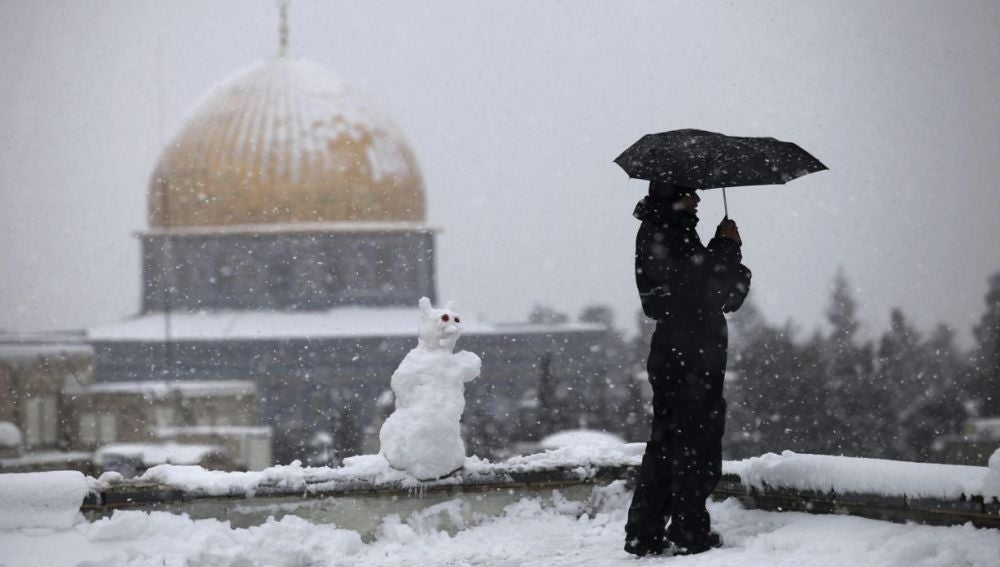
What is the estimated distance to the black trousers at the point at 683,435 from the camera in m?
5.67

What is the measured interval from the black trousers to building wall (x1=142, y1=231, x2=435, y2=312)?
1358 inches

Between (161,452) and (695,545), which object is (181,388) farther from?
(695,545)

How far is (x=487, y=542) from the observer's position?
6426mm

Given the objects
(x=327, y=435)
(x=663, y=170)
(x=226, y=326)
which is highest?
(x=663, y=170)

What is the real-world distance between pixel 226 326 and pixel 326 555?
3405cm

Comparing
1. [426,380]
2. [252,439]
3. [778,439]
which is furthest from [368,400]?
[426,380]

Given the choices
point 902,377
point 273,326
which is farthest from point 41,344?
point 902,377

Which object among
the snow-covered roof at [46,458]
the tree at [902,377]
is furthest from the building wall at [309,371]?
the tree at [902,377]

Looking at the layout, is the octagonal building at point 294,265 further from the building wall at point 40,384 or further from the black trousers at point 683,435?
the black trousers at point 683,435

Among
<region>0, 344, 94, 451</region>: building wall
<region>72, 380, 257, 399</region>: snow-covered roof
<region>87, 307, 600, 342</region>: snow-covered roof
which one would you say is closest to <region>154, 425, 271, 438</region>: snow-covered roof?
<region>72, 380, 257, 399</region>: snow-covered roof

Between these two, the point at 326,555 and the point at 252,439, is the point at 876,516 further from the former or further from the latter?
the point at 252,439

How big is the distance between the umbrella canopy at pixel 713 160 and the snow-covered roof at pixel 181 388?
1233 inches

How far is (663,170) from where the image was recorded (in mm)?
5648

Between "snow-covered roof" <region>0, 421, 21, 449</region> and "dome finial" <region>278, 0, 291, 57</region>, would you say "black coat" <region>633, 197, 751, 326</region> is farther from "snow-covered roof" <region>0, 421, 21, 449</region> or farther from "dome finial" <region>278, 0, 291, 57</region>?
"dome finial" <region>278, 0, 291, 57</region>
